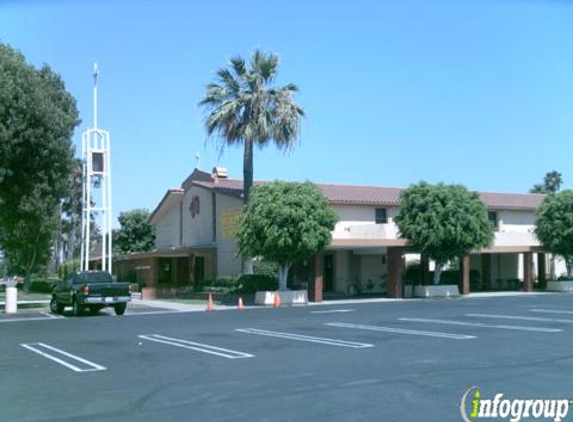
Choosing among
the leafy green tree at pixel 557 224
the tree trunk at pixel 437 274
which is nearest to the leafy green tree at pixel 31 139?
the tree trunk at pixel 437 274

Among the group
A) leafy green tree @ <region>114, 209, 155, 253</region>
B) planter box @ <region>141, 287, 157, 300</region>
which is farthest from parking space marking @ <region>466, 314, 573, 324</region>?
leafy green tree @ <region>114, 209, 155, 253</region>

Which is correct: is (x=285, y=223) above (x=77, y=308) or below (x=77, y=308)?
above

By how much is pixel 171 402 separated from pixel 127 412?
29.0 inches

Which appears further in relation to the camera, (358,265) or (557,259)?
(557,259)

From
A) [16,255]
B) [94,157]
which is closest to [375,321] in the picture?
[94,157]

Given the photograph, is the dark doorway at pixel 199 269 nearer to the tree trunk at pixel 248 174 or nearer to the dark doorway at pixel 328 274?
the dark doorway at pixel 328 274

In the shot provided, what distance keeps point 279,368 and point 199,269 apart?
Result: 110 feet

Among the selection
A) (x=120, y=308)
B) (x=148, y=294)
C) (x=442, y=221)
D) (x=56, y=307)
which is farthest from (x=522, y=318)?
(x=148, y=294)

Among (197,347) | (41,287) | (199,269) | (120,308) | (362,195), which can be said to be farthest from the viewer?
(41,287)

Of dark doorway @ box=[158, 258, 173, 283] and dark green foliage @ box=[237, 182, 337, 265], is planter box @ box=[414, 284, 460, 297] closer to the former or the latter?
dark green foliage @ box=[237, 182, 337, 265]

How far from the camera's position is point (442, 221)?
3650cm

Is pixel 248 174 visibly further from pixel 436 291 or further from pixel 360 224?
pixel 436 291

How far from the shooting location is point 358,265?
137 ft

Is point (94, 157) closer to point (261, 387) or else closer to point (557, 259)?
point (261, 387)
